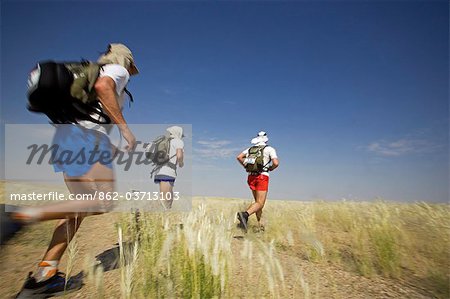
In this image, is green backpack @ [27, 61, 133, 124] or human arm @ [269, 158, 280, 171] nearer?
green backpack @ [27, 61, 133, 124]

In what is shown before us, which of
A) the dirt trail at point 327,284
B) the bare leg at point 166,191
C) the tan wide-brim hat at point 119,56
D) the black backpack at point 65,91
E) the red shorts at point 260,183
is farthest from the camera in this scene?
the red shorts at point 260,183

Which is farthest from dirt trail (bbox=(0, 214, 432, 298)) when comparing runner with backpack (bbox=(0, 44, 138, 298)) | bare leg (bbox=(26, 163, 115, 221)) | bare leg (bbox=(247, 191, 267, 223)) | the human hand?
bare leg (bbox=(247, 191, 267, 223))

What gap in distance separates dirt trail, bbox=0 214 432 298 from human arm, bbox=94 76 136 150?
122 cm

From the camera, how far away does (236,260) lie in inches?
119

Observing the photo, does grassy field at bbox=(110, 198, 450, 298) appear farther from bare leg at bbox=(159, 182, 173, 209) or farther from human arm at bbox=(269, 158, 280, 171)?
human arm at bbox=(269, 158, 280, 171)

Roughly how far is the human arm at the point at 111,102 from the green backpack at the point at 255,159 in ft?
13.3

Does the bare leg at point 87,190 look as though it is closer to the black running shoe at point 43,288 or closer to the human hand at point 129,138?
the human hand at point 129,138

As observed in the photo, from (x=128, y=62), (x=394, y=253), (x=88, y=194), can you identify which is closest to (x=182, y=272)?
(x=88, y=194)

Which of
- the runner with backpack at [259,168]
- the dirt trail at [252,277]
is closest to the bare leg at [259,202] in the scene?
the runner with backpack at [259,168]

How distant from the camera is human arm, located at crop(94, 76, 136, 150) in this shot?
210cm

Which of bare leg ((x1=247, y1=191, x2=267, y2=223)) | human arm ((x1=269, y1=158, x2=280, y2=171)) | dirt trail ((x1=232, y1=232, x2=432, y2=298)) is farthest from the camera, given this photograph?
human arm ((x1=269, y1=158, x2=280, y2=171))

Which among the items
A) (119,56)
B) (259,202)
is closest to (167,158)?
(259,202)

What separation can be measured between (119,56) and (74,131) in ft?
2.59

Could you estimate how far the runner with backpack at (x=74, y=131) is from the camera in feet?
6.46
